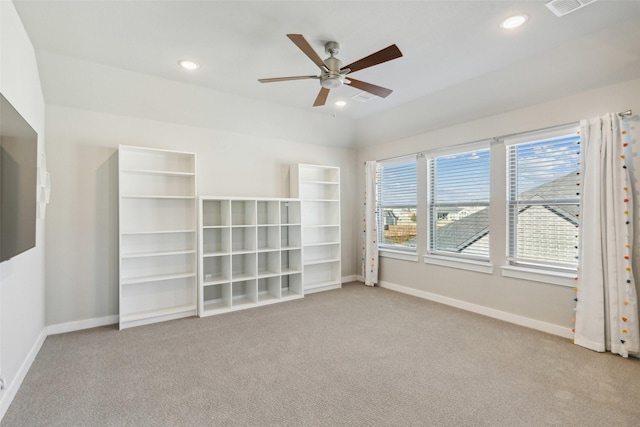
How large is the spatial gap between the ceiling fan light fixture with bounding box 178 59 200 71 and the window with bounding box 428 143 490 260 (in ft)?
11.2

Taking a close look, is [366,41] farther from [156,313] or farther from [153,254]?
[156,313]

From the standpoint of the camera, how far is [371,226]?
18.2 ft

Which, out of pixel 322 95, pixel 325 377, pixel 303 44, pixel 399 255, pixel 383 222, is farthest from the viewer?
pixel 383 222

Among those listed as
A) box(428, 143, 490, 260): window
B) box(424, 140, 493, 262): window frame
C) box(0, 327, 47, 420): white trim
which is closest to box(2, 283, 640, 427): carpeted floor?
box(0, 327, 47, 420): white trim

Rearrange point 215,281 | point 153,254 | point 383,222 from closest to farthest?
point 153,254 < point 215,281 < point 383,222

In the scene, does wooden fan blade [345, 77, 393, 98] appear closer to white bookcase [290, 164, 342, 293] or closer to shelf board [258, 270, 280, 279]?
white bookcase [290, 164, 342, 293]

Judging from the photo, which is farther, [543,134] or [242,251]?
[242,251]

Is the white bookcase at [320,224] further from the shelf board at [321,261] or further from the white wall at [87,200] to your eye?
the white wall at [87,200]

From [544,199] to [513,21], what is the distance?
195cm

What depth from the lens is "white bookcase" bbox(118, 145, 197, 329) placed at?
147 inches

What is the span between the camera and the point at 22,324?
101 inches

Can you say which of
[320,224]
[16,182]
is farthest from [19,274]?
[320,224]

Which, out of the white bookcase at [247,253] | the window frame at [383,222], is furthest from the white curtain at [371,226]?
the white bookcase at [247,253]

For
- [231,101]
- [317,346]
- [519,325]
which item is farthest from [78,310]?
[519,325]
